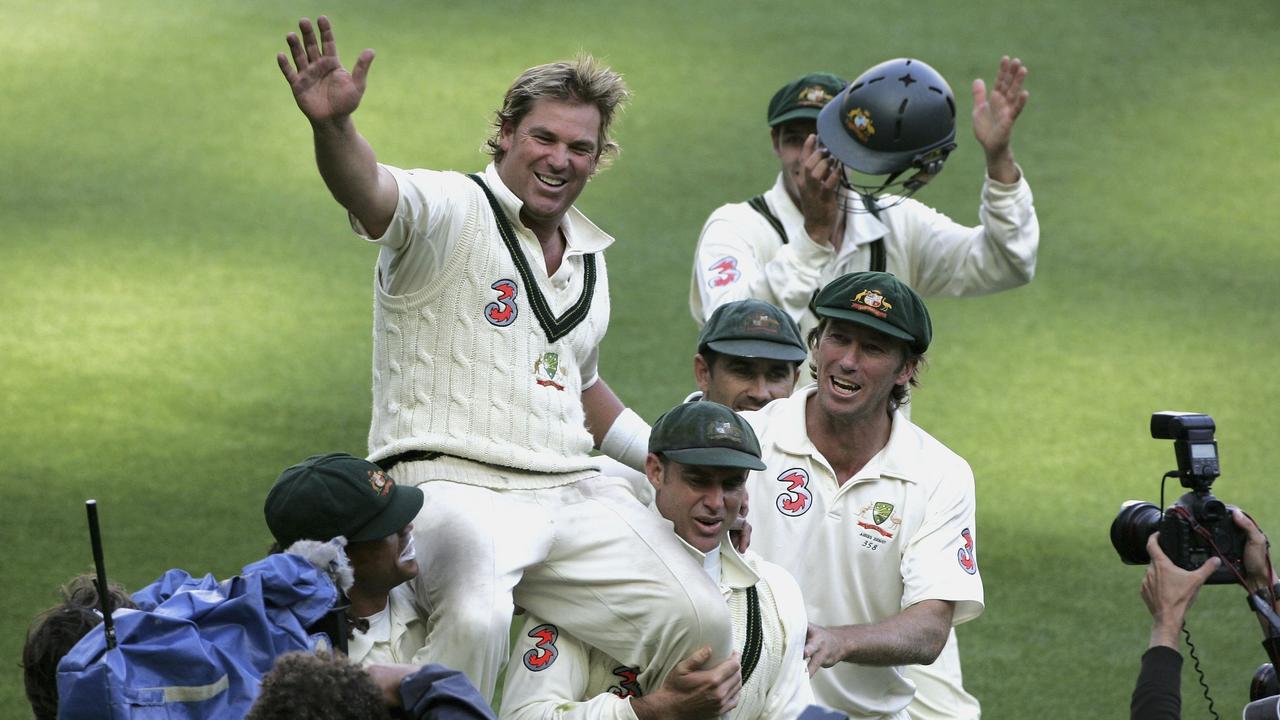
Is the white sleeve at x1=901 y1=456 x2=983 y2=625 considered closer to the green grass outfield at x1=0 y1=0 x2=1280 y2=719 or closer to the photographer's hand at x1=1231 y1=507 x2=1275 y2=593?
the photographer's hand at x1=1231 y1=507 x2=1275 y2=593

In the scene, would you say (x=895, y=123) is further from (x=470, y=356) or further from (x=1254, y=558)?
(x=470, y=356)

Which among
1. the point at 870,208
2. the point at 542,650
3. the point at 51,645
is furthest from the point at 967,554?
the point at 51,645

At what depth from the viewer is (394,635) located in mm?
3570

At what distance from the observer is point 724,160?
9859mm

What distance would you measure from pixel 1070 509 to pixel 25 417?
4.27m

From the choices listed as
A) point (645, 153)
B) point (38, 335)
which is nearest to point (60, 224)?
point (38, 335)

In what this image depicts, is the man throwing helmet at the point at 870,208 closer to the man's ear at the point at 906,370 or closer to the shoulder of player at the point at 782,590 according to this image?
the man's ear at the point at 906,370

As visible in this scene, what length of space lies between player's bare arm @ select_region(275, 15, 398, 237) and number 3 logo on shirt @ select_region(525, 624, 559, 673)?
37.1 inches

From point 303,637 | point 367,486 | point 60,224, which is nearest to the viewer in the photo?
point 303,637

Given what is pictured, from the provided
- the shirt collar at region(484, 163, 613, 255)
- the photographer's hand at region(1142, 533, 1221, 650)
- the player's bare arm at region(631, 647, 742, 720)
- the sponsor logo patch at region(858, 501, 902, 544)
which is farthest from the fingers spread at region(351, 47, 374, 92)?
the photographer's hand at region(1142, 533, 1221, 650)

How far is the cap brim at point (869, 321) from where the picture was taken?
4137 millimetres

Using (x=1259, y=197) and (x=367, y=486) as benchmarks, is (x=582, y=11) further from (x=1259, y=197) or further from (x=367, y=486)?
(x=367, y=486)

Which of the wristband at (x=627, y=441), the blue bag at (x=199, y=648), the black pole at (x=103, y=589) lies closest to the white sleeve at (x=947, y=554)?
the wristband at (x=627, y=441)

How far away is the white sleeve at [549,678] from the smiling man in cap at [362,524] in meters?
0.23
